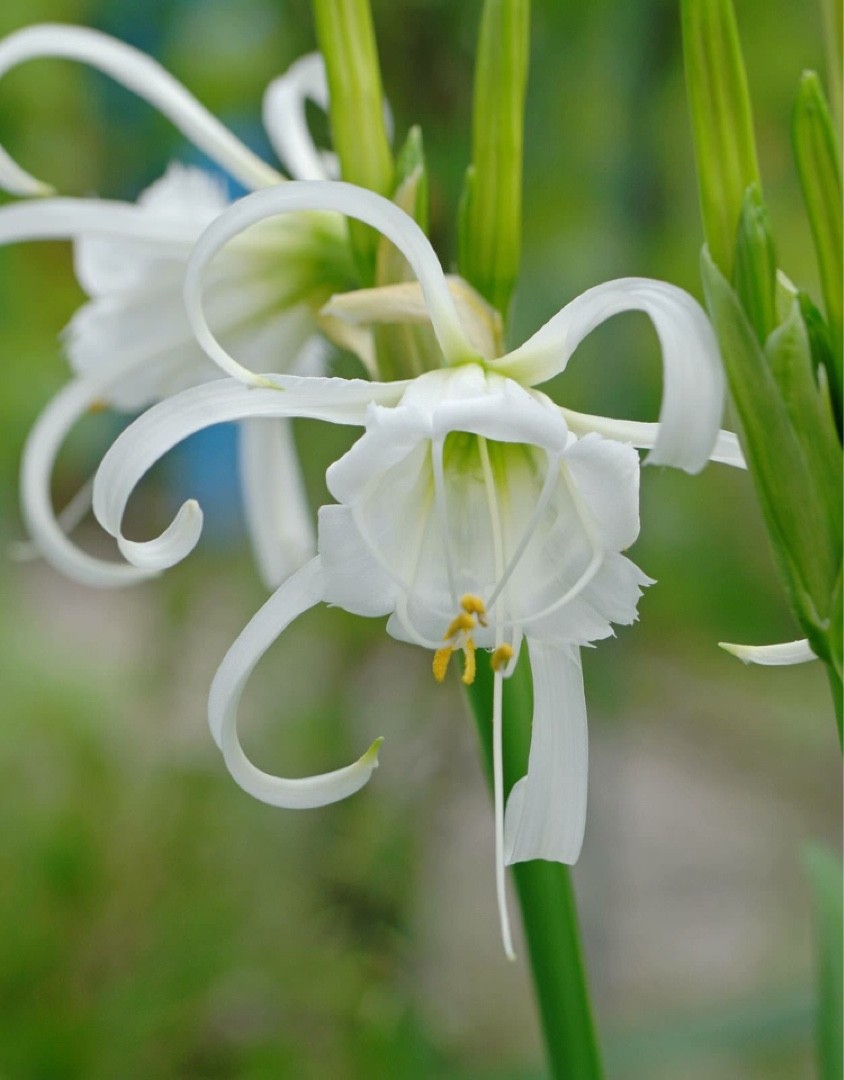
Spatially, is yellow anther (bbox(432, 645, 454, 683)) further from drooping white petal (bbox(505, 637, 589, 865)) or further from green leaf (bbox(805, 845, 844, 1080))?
green leaf (bbox(805, 845, 844, 1080))

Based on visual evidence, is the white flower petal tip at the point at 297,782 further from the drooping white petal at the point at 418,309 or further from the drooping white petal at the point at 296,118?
the drooping white petal at the point at 296,118

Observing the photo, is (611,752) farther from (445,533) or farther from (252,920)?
(445,533)

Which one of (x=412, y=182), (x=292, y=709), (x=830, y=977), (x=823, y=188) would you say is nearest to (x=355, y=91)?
(x=412, y=182)

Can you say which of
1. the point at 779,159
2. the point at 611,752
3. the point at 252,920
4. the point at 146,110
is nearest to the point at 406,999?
the point at 252,920

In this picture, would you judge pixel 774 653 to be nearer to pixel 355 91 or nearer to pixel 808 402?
pixel 808 402

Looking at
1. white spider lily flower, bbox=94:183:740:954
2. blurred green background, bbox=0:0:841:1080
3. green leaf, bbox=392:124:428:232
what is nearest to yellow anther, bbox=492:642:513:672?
white spider lily flower, bbox=94:183:740:954

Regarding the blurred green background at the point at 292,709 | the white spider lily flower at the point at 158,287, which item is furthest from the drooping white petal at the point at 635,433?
the blurred green background at the point at 292,709
